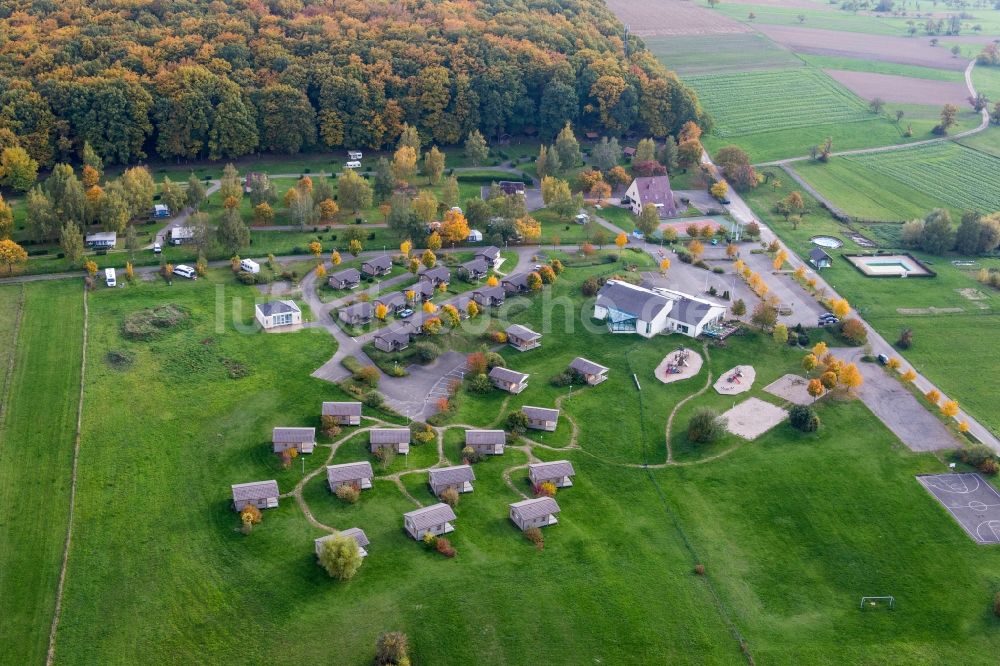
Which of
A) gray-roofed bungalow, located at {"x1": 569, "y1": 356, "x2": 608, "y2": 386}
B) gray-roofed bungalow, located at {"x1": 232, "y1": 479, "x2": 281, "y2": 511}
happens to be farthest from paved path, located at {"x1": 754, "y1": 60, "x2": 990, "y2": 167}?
gray-roofed bungalow, located at {"x1": 232, "y1": 479, "x2": 281, "y2": 511}

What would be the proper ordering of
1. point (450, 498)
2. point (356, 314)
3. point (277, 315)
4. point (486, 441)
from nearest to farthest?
point (450, 498)
point (486, 441)
point (277, 315)
point (356, 314)

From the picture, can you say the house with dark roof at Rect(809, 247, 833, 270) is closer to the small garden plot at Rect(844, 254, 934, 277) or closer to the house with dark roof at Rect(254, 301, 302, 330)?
the small garden plot at Rect(844, 254, 934, 277)

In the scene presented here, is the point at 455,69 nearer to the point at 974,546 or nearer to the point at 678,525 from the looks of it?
the point at 678,525

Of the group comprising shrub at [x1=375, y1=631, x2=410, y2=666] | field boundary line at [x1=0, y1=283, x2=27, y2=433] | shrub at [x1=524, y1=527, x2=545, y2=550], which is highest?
field boundary line at [x1=0, y1=283, x2=27, y2=433]

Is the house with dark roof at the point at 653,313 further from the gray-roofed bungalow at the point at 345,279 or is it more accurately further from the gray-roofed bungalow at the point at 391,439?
the gray-roofed bungalow at the point at 391,439

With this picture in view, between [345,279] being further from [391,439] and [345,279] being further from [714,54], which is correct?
[714,54]

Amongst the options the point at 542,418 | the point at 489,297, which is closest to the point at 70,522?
the point at 542,418

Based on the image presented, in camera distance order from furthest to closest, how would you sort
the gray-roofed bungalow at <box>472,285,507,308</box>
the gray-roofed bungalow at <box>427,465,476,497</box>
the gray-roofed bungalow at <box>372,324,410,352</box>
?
the gray-roofed bungalow at <box>472,285,507,308</box> < the gray-roofed bungalow at <box>372,324,410,352</box> < the gray-roofed bungalow at <box>427,465,476,497</box>

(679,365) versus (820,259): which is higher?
(820,259)

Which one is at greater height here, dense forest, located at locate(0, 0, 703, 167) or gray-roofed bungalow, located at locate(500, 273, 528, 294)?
dense forest, located at locate(0, 0, 703, 167)
